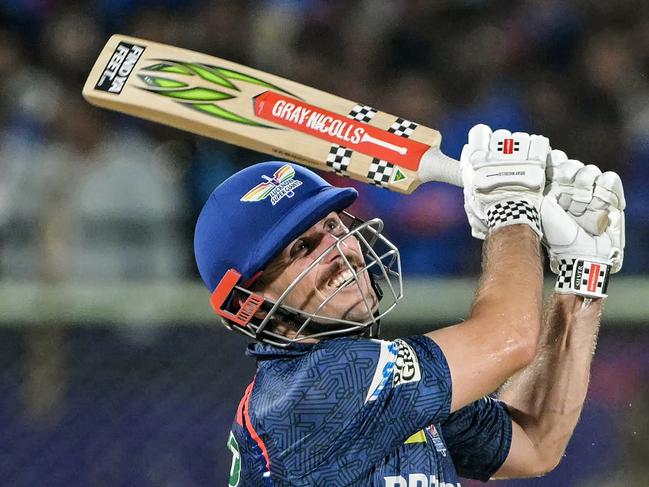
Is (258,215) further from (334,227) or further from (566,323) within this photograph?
(566,323)

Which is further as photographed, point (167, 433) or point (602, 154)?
point (602, 154)

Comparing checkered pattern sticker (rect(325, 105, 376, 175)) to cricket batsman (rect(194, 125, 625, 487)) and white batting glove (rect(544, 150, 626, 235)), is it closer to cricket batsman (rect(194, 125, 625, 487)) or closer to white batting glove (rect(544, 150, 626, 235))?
cricket batsman (rect(194, 125, 625, 487))

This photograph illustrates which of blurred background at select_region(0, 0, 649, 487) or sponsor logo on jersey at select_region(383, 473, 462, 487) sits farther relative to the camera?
blurred background at select_region(0, 0, 649, 487)

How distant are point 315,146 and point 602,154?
200cm

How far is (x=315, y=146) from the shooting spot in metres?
2.85

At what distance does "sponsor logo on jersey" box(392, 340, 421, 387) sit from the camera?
2002mm

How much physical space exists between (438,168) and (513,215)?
16.9 inches

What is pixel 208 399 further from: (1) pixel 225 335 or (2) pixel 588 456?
(2) pixel 588 456

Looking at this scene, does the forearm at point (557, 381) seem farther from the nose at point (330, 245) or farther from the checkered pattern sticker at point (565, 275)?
the nose at point (330, 245)

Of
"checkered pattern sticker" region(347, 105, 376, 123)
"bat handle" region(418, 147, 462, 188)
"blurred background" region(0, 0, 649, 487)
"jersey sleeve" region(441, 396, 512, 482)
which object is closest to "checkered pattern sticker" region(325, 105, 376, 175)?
"checkered pattern sticker" region(347, 105, 376, 123)

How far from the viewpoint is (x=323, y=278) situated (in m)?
2.23

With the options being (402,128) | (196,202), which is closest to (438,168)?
(402,128)

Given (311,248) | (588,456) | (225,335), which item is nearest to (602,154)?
(588,456)

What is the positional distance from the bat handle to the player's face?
0.47 m
